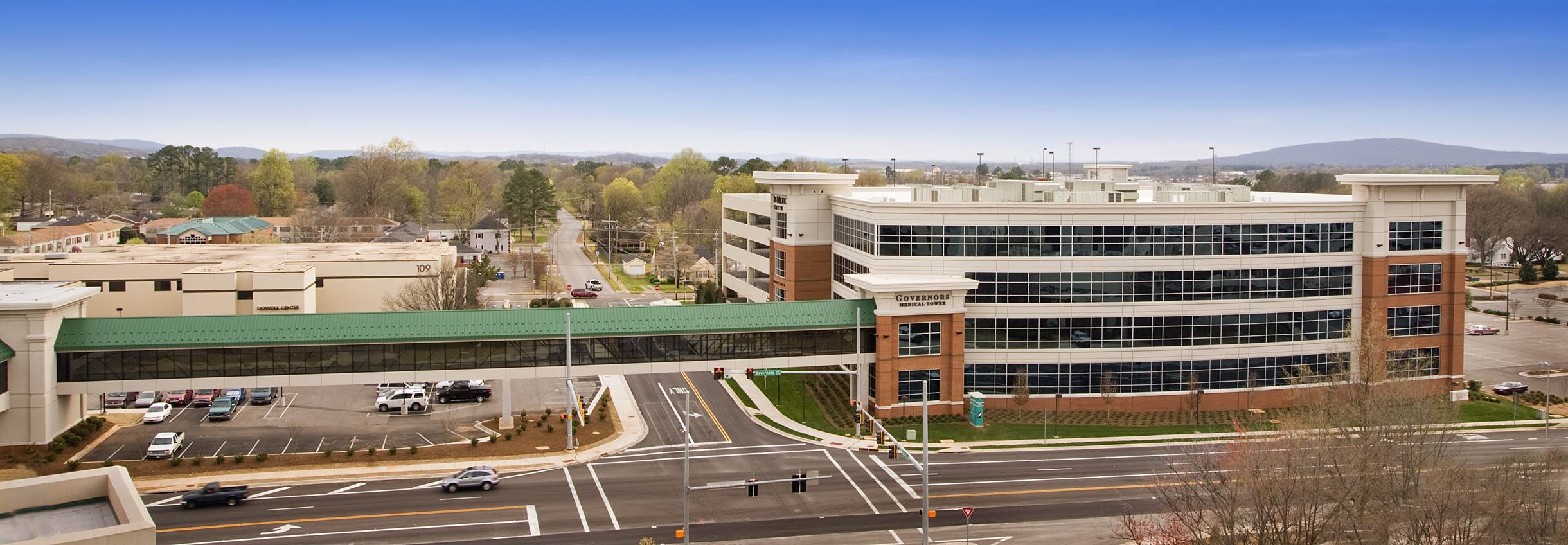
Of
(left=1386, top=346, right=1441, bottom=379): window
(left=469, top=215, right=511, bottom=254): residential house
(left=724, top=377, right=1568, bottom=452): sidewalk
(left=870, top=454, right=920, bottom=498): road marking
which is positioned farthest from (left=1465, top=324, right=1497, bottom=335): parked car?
(left=469, top=215, right=511, bottom=254): residential house

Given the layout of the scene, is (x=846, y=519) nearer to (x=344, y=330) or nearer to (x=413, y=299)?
(x=344, y=330)

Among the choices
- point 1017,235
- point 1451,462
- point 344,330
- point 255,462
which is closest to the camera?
point 1451,462

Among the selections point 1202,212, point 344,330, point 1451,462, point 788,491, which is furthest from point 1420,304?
point 344,330

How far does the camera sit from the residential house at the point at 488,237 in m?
176

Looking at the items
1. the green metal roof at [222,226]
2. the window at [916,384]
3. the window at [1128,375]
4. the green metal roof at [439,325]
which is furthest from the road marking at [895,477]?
the green metal roof at [222,226]

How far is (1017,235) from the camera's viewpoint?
219 feet

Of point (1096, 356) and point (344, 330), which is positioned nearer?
point (344, 330)

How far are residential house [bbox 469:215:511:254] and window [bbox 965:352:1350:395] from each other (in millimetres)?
118187

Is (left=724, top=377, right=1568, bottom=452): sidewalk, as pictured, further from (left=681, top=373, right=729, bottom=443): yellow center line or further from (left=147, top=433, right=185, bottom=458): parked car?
(left=147, top=433, right=185, bottom=458): parked car

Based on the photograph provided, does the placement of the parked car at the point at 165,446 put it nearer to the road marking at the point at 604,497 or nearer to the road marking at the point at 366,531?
the road marking at the point at 366,531

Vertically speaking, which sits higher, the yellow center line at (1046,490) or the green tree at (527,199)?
the green tree at (527,199)

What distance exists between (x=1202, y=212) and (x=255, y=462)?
5053 centimetres

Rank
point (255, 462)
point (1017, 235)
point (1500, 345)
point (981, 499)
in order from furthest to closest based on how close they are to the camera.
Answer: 1. point (1500, 345)
2. point (1017, 235)
3. point (255, 462)
4. point (981, 499)

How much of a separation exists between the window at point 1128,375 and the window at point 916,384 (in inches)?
113
